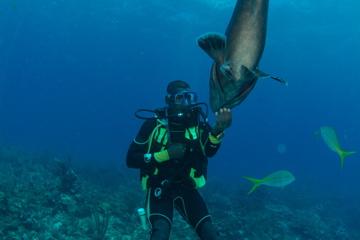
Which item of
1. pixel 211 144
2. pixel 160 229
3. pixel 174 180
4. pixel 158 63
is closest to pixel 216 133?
pixel 211 144

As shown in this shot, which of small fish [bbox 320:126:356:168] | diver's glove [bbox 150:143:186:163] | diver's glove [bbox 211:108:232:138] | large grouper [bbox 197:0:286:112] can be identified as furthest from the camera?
small fish [bbox 320:126:356:168]

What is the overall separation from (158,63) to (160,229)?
196 ft

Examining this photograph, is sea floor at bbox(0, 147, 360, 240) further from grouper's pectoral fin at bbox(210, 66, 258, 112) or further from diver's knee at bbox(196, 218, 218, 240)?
grouper's pectoral fin at bbox(210, 66, 258, 112)

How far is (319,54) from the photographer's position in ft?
152

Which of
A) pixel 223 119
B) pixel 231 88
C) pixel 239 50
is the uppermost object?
pixel 239 50

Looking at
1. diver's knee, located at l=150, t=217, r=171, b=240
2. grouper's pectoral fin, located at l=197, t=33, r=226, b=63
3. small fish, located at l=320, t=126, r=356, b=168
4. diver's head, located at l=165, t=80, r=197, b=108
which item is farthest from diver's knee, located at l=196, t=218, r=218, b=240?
grouper's pectoral fin, located at l=197, t=33, r=226, b=63

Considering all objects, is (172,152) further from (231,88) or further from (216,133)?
(231,88)

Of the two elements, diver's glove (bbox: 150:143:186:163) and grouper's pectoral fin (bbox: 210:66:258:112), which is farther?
diver's glove (bbox: 150:143:186:163)

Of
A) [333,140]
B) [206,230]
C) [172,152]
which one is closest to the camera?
[172,152]

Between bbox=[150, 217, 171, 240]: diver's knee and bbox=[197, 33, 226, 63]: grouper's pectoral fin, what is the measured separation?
3.45m

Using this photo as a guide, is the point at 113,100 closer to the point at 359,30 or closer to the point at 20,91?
the point at 20,91

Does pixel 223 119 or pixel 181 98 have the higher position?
pixel 181 98

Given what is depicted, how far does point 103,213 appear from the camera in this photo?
9172 millimetres

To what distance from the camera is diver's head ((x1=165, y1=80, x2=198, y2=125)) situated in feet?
17.3
